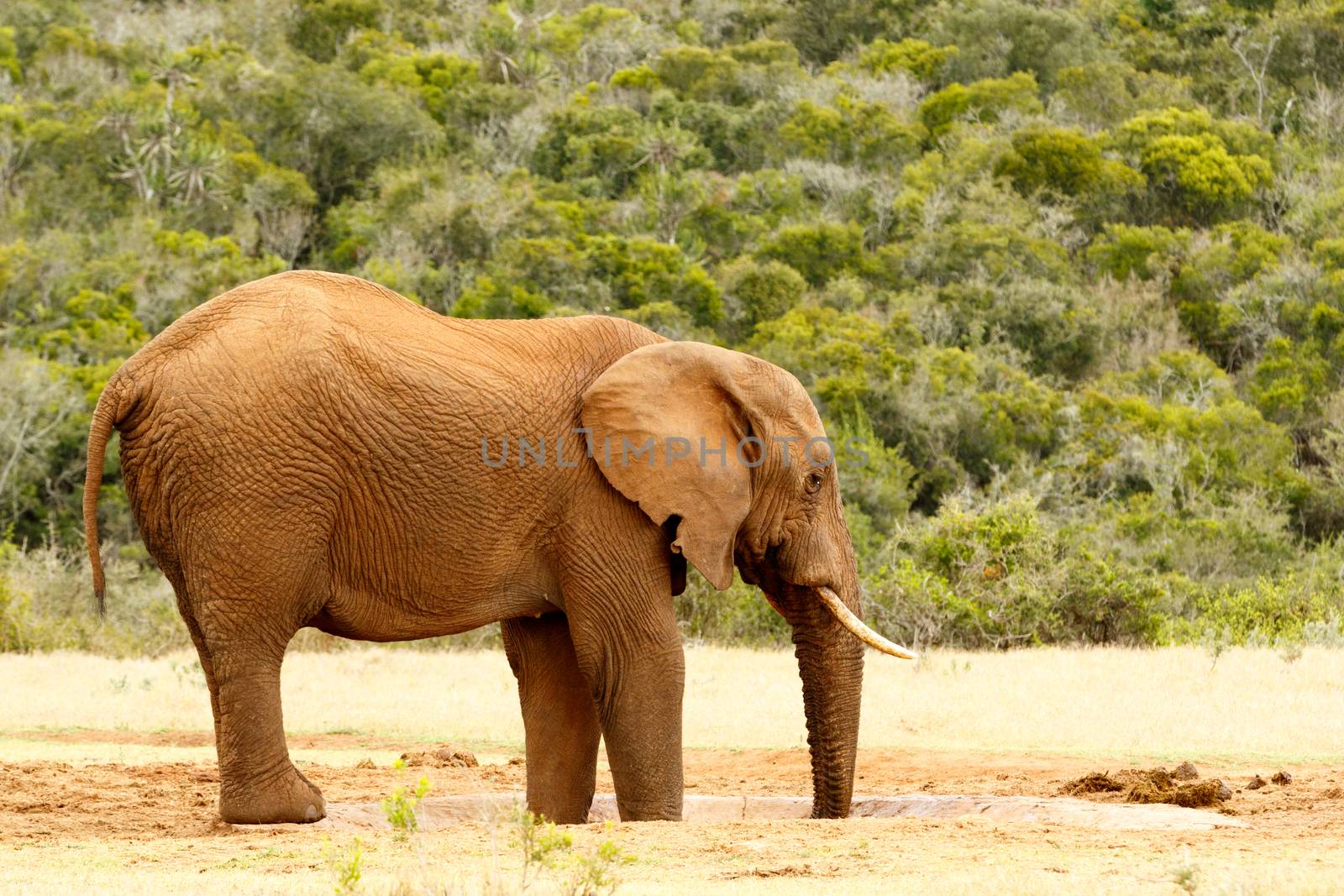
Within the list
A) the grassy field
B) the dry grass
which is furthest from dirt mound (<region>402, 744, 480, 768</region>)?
the dry grass

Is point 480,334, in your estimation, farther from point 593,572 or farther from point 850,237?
point 850,237

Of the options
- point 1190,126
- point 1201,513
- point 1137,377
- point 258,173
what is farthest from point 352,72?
point 1201,513

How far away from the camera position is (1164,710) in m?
12.7

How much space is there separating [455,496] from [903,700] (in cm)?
621

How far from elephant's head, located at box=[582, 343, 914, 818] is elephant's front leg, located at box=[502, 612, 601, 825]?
997 mm

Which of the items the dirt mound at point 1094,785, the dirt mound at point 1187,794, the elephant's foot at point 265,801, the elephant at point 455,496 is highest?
the elephant at point 455,496

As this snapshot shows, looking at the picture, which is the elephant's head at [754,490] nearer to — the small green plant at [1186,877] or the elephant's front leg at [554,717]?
the elephant's front leg at [554,717]

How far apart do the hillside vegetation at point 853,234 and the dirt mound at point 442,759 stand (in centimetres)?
732

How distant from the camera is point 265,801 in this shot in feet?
26.8

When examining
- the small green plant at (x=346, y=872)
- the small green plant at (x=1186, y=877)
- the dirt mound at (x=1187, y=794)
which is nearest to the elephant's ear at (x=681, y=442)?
the small green plant at (x=346, y=872)

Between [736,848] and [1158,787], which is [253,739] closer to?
[736,848]

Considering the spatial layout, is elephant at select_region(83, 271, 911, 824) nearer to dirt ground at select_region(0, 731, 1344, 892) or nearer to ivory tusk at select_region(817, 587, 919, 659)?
ivory tusk at select_region(817, 587, 919, 659)

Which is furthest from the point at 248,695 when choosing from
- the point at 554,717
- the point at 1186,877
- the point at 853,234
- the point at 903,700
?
the point at 853,234

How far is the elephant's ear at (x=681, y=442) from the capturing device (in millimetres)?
8250
